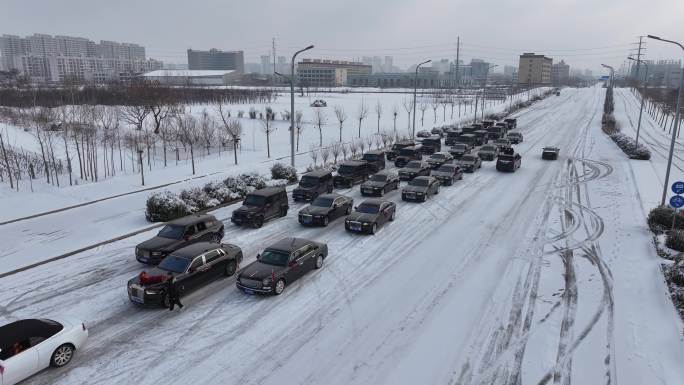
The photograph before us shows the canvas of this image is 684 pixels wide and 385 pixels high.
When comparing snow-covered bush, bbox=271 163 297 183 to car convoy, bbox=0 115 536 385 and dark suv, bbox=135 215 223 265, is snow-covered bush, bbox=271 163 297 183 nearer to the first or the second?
car convoy, bbox=0 115 536 385

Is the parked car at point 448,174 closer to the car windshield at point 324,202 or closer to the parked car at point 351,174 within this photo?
the parked car at point 351,174

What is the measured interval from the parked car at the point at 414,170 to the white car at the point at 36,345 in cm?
2278

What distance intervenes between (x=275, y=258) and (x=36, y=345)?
684 cm

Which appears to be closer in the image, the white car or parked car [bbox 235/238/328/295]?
the white car

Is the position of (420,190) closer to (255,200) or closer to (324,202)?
(324,202)

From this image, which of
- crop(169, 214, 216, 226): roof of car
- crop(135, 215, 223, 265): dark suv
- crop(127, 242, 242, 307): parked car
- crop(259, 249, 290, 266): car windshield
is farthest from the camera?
crop(169, 214, 216, 226): roof of car

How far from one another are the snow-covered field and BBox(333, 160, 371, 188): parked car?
7.60m

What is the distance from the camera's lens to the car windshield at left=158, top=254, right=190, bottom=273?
557 inches

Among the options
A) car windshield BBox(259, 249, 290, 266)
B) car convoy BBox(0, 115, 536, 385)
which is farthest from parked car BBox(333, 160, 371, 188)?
car windshield BBox(259, 249, 290, 266)

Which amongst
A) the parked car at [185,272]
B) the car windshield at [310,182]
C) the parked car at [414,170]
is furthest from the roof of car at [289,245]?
the parked car at [414,170]

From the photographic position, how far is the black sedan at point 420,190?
84.1 ft

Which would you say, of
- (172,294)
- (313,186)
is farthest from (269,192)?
(172,294)

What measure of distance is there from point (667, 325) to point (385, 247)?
31.0ft

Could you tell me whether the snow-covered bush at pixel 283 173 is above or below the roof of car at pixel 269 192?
below
